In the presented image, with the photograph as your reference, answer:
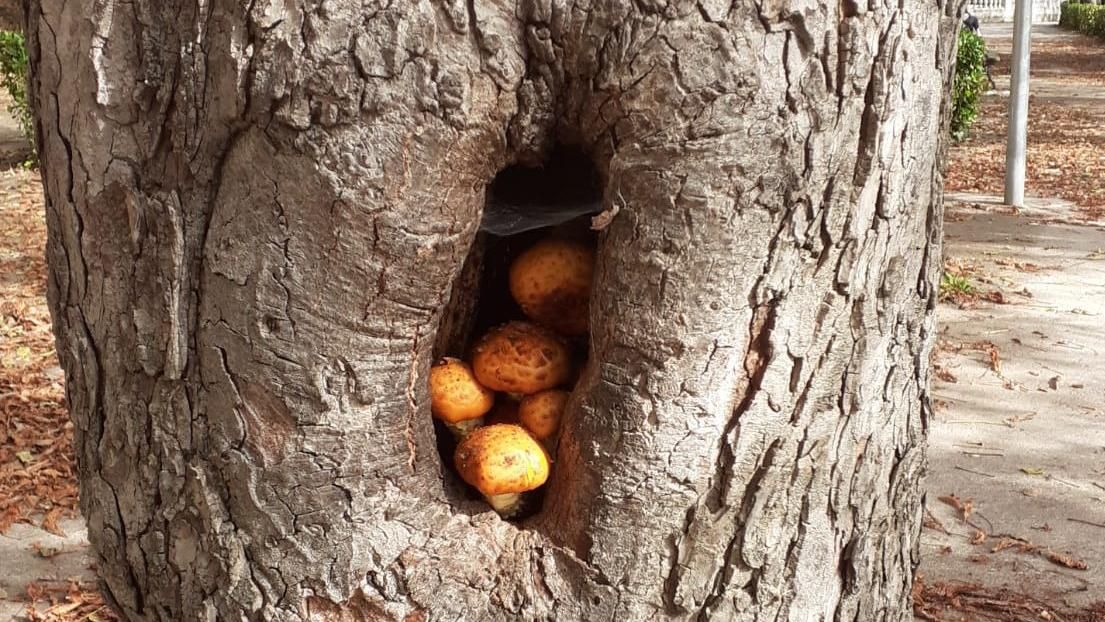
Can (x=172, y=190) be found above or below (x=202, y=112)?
below

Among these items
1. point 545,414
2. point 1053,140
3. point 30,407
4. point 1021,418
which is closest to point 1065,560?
point 1021,418

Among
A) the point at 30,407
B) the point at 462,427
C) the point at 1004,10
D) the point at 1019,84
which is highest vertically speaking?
the point at 1004,10

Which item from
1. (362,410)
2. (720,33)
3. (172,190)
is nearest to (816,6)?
(720,33)

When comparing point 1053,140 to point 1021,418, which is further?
point 1053,140

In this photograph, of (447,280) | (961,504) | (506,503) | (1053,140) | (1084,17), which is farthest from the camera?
(1084,17)

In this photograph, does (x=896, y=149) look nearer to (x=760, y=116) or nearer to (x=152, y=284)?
(x=760, y=116)

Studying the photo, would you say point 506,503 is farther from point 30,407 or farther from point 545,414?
point 30,407

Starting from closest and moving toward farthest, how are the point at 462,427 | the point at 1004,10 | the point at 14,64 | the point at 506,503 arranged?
the point at 506,503, the point at 462,427, the point at 14,64, the point at 1004,10

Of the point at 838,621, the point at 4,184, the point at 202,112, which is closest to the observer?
the point at 202,112
